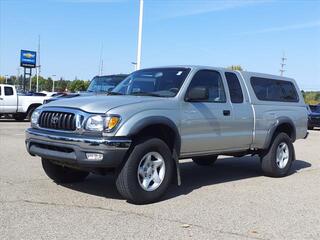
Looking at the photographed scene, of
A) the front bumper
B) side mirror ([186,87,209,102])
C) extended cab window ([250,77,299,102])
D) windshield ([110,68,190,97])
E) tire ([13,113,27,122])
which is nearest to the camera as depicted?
the front bumper

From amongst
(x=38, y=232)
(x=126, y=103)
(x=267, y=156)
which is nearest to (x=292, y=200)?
(x=267, y=156)

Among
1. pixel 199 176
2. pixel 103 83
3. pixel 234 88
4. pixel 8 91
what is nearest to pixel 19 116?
pixel 8 91

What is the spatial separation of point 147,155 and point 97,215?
122 centimetres

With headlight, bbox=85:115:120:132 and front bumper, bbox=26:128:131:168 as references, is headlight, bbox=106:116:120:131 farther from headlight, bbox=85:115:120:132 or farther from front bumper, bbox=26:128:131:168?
front bumper, bbox=26:128:131:168

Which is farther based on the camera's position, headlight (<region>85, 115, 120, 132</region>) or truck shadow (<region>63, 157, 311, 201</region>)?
truck shadow (<region>63, 157, 311, 201</region>)

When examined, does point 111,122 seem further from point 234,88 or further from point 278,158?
point 278,158

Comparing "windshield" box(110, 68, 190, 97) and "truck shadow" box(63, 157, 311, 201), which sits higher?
"windshield" box(110, 68, 190, 97)

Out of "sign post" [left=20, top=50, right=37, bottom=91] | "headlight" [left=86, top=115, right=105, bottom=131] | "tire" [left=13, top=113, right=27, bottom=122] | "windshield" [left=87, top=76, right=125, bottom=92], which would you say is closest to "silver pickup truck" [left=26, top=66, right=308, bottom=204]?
"headlight" [left=86, top=115, right=105, bottom=131]

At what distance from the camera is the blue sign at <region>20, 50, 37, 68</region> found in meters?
58.4

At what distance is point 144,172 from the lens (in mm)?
6652

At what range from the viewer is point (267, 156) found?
30.4 feet

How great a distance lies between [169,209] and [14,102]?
19.9 metres

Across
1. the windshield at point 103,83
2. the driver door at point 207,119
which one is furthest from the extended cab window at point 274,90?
the windshield at point 103,83

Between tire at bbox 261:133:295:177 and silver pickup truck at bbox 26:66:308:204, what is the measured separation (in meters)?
0.02
